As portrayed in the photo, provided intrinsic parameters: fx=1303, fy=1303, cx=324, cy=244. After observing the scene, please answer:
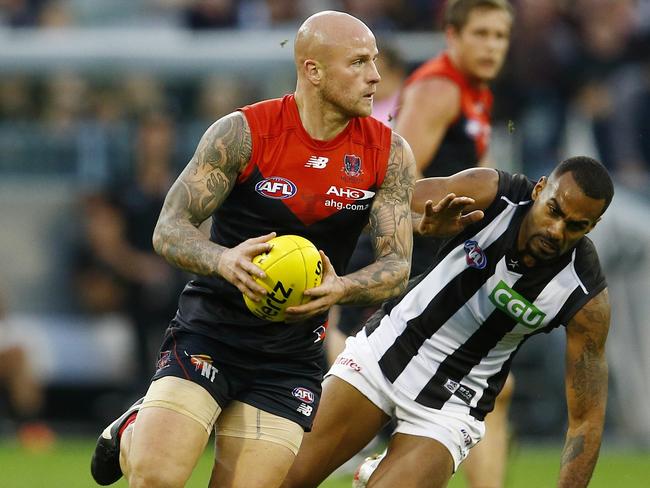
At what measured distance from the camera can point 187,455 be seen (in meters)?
5.53

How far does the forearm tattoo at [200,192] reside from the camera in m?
5.52

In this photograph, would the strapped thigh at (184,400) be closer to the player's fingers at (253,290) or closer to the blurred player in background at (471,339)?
A: the player's fingers at (253,290)

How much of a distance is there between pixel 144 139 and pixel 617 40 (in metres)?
4.86

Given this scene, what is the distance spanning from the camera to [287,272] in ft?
17.4

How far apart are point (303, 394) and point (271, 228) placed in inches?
31.0

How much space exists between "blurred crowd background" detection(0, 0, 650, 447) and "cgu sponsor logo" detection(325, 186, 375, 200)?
22.1ft

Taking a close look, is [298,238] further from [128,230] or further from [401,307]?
[128,230]

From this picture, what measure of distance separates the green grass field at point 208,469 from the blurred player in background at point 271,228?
3.67m

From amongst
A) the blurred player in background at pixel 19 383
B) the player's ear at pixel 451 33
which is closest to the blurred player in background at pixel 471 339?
the player's ear at pixel 451 33

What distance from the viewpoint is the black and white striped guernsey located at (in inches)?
245

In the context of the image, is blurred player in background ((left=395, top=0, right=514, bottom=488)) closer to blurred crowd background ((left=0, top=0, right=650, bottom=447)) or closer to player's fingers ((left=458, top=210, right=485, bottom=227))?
player's fingers ((left=458, top=210, right=485, bottom=227))

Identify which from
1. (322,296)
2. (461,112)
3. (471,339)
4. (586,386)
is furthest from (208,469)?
(322,296)

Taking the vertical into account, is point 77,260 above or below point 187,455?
below

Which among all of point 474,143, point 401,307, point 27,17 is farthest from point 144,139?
point 401,307
